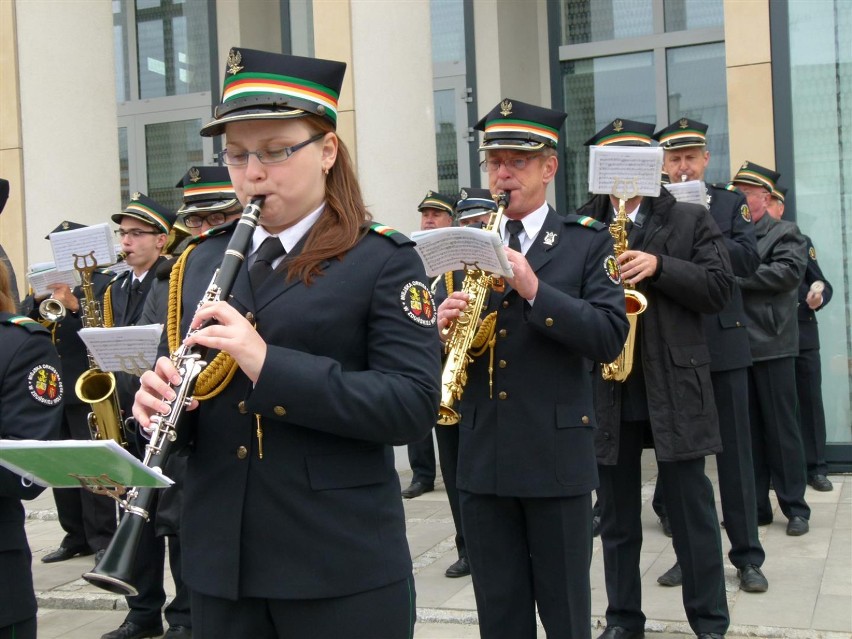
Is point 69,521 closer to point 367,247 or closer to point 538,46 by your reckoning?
point 367,247

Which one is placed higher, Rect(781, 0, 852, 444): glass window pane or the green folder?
Rect(781, 0, 852, 444): glass window pane

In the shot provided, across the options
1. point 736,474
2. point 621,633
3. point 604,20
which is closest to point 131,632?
point 621,633

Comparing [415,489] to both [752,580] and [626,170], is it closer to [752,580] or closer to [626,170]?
[752,580]

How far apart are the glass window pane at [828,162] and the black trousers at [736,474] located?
3.73 m

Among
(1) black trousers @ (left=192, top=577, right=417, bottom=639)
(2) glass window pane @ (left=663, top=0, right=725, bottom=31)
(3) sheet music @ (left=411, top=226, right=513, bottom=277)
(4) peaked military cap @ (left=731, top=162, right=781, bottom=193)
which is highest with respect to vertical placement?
(2) glass window pane @ (left=663, top=0, right=725, bottom=31)

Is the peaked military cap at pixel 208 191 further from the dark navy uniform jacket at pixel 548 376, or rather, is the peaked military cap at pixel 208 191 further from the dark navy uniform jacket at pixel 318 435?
the dark navy uniform jacket at pixel 318 435

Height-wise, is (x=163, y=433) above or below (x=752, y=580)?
above

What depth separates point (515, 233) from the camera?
4.30 metres

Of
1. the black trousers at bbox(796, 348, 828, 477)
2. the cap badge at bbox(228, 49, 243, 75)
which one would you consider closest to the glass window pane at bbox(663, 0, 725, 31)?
the black trousers at bbox(796, 348, 828, 477)

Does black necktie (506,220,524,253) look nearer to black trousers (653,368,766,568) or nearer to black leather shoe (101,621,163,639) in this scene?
black trousers (653,368,766,568)

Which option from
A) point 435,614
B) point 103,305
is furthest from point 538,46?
point 435,614

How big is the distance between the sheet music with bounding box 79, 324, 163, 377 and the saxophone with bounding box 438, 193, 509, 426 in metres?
1.16

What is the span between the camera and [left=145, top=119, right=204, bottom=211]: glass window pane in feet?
48.1

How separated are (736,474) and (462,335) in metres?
2.56
